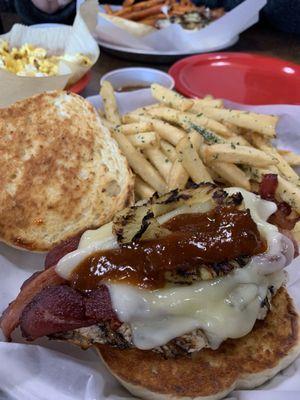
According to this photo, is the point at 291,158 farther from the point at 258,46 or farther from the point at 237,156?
the point at 258,46

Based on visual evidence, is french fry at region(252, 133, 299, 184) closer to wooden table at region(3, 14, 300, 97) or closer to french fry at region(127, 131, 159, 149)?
french fry at region(127, 131, 159, 149)

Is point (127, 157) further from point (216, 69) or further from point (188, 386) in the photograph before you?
point (216, 69)

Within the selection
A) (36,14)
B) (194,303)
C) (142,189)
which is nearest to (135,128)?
(142,189)

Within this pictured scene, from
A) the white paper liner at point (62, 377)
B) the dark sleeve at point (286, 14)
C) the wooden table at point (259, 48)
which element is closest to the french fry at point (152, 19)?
the wooden table at point (259, 48)

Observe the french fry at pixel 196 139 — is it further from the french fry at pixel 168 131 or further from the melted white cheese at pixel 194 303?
the melted white cheese at pixel 194 303

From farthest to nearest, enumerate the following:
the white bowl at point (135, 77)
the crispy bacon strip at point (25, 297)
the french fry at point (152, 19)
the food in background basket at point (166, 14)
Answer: the food in background basket at point (166, 14), the french fry at point (152, 19), the white bowl at point (135, 77), the crispy bacon strip at point (25, 297)

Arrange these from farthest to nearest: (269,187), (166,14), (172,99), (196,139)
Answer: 1. (166,14)
2. (172,99)
3. (196,139)
4. (269,187)

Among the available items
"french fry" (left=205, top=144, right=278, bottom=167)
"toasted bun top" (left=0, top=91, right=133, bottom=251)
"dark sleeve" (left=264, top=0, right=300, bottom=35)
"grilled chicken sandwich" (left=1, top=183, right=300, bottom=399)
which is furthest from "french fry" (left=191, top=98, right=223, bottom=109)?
"dark sleeve" (left=264, top=0, right=300, bottom=35)
